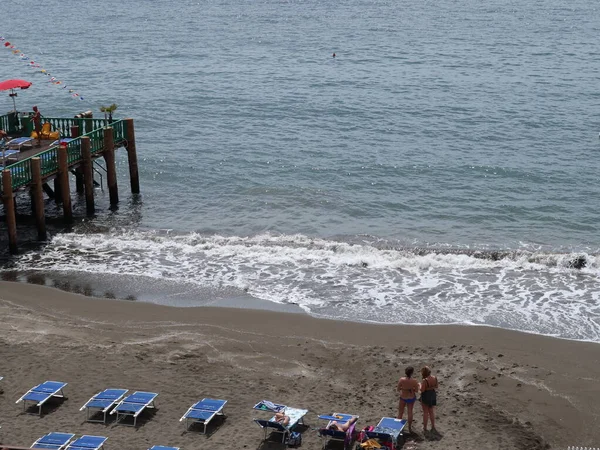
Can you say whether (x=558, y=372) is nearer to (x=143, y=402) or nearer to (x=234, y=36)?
(x=143, y=402)

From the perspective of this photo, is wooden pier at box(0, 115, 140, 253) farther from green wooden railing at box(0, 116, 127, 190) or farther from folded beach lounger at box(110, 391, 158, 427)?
folded beach lounger at box(110, 391, 158, 427)

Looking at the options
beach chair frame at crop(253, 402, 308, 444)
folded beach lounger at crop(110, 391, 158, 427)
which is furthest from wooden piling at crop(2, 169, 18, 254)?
beach chair frame at crop(253, 402, 308, 444)

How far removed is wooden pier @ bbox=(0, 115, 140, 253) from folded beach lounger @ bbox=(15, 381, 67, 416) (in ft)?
32.6

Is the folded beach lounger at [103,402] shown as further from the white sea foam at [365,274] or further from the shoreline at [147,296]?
the white sea foam at [365,274]

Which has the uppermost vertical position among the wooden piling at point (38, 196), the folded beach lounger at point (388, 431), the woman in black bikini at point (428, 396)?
the wooden piling at point (38, 196)

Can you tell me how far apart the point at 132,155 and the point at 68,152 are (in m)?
3.87

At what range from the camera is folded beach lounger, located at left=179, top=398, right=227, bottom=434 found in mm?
16656

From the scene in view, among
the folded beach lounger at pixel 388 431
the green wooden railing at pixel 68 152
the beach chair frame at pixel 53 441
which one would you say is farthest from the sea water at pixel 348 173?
the beach chair frame at pixel 53 441

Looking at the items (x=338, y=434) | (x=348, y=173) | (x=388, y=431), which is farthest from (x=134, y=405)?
(x=348, y=173)

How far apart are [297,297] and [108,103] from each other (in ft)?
101

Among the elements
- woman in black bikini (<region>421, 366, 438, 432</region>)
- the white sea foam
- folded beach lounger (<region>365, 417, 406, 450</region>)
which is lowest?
the white sea foam

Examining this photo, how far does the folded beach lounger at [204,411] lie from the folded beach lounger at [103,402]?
1.39 meters

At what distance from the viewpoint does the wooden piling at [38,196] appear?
2739 cm

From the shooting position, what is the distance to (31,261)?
26766mm
